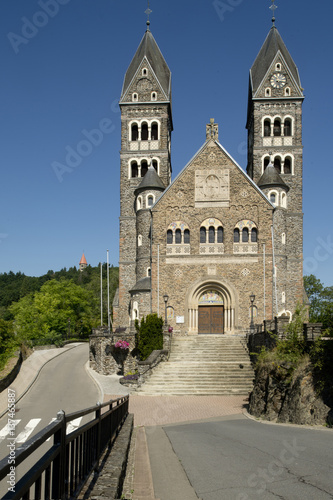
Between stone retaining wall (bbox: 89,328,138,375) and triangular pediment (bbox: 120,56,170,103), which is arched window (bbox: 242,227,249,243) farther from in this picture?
triangular pediment (bbox: 120,56,170,103)

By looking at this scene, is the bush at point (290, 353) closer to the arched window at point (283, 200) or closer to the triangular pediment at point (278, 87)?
the arched window at point (283, 200)

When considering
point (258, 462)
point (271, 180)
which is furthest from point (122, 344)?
point (258, 462)

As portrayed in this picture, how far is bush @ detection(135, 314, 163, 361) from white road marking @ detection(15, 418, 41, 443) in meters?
12.5

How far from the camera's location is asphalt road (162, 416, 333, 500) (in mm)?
6898

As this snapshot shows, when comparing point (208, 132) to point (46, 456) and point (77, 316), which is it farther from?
point (77, 316)

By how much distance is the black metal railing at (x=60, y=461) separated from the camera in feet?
8.98

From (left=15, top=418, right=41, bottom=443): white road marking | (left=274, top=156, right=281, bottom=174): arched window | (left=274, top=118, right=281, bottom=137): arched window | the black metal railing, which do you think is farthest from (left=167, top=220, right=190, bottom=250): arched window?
the black metal railing

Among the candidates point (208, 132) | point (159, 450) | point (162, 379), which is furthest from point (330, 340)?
point (208, 132)

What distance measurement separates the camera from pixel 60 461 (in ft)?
12.4

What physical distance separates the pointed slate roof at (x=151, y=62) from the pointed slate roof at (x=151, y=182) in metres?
8.95

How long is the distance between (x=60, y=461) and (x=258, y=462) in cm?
574

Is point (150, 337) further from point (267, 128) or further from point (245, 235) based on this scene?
point (267, 128)

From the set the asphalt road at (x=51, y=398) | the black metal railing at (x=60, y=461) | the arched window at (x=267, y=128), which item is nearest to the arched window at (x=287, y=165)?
the arched window at (x=267, y=128)

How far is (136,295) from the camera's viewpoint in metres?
36.8
